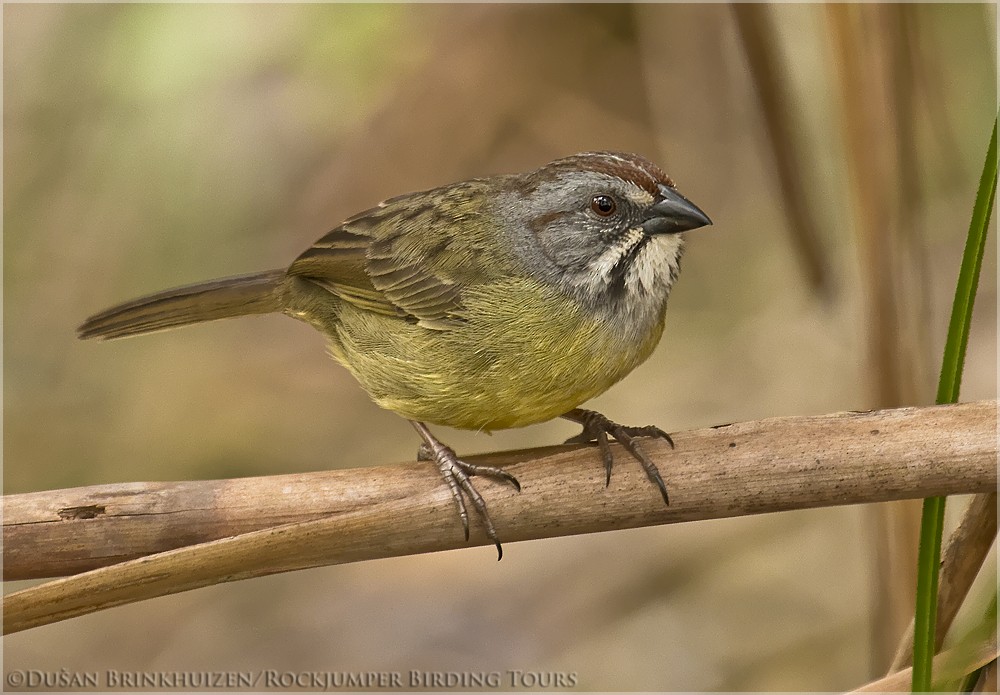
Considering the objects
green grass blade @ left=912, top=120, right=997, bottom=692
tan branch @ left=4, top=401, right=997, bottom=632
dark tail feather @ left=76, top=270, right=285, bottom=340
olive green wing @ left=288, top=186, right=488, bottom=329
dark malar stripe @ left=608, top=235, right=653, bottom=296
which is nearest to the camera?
green grass blade @ left=912, top=120, right=997, bottom=692

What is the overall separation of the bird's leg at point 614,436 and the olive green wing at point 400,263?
538mm

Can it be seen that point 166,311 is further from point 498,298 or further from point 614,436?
point 614,436

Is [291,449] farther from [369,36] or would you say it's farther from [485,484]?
[485,484]

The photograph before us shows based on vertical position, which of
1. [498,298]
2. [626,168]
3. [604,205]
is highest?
[626,168]

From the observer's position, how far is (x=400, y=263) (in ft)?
11.2

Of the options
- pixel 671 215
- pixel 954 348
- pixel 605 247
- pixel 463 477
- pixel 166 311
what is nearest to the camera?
pixel 954 348

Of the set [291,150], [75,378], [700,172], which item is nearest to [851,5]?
[700,172]

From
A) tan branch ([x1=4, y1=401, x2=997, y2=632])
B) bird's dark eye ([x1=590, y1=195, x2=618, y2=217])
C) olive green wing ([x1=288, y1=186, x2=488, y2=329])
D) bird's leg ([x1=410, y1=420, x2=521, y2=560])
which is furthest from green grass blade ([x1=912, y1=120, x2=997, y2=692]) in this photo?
olive green wing ([x1=288, y1=186, x2=488, y2=329])

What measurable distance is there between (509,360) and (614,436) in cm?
38

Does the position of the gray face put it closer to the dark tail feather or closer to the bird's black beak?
the bird's black beak

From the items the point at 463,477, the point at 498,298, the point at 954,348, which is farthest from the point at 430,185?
the point at 954,348

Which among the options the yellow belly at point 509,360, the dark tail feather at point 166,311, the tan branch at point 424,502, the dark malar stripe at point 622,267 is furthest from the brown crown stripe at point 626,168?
the dark tail feather at point 166,311

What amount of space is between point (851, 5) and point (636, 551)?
2494mm

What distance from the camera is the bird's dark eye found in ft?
9.86
